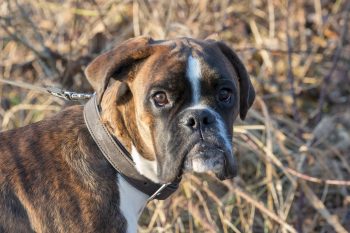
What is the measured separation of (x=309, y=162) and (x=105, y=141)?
8.73ft

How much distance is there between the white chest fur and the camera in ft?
11.4

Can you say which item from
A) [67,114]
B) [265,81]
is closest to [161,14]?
[265,81]

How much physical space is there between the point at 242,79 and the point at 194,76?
18.0 inches

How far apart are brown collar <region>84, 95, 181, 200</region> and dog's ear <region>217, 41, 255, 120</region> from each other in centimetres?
53

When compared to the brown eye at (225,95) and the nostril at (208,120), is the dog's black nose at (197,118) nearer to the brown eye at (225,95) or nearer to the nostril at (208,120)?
the nostril at (208,120)

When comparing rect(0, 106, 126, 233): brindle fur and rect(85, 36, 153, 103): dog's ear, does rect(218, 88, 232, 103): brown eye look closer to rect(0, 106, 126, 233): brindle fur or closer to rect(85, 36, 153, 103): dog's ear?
rect(85, 36, 153, 103): dog's ear

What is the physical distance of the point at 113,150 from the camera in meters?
3.46

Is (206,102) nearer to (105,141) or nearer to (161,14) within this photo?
(105,141)

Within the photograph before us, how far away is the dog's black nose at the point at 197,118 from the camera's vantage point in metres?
3.24

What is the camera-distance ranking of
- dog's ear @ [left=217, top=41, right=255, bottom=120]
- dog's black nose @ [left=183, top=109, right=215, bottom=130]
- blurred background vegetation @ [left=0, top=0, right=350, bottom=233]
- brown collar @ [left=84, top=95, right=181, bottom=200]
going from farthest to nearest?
blurred background vegetation @ [left=0, top=0, right=350, bottom=233], dog's ear @ [left=217, top=41, right=255, bottom=120], brown collar @ [left=84, top=95, right=181, bottom=200], dog's black nose @ [left=183, top=109, right=215, bottom=130]

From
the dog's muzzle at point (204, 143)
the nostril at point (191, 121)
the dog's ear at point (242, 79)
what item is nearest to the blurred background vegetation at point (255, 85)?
the dog's ear at point (242, 79)

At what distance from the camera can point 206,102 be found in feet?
11.0

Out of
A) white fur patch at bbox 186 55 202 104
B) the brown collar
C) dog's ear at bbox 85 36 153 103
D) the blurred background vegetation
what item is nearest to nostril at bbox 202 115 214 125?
white fur patch at bbox 186 55 202 104

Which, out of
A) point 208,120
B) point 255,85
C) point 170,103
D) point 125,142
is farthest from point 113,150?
point 255,85
